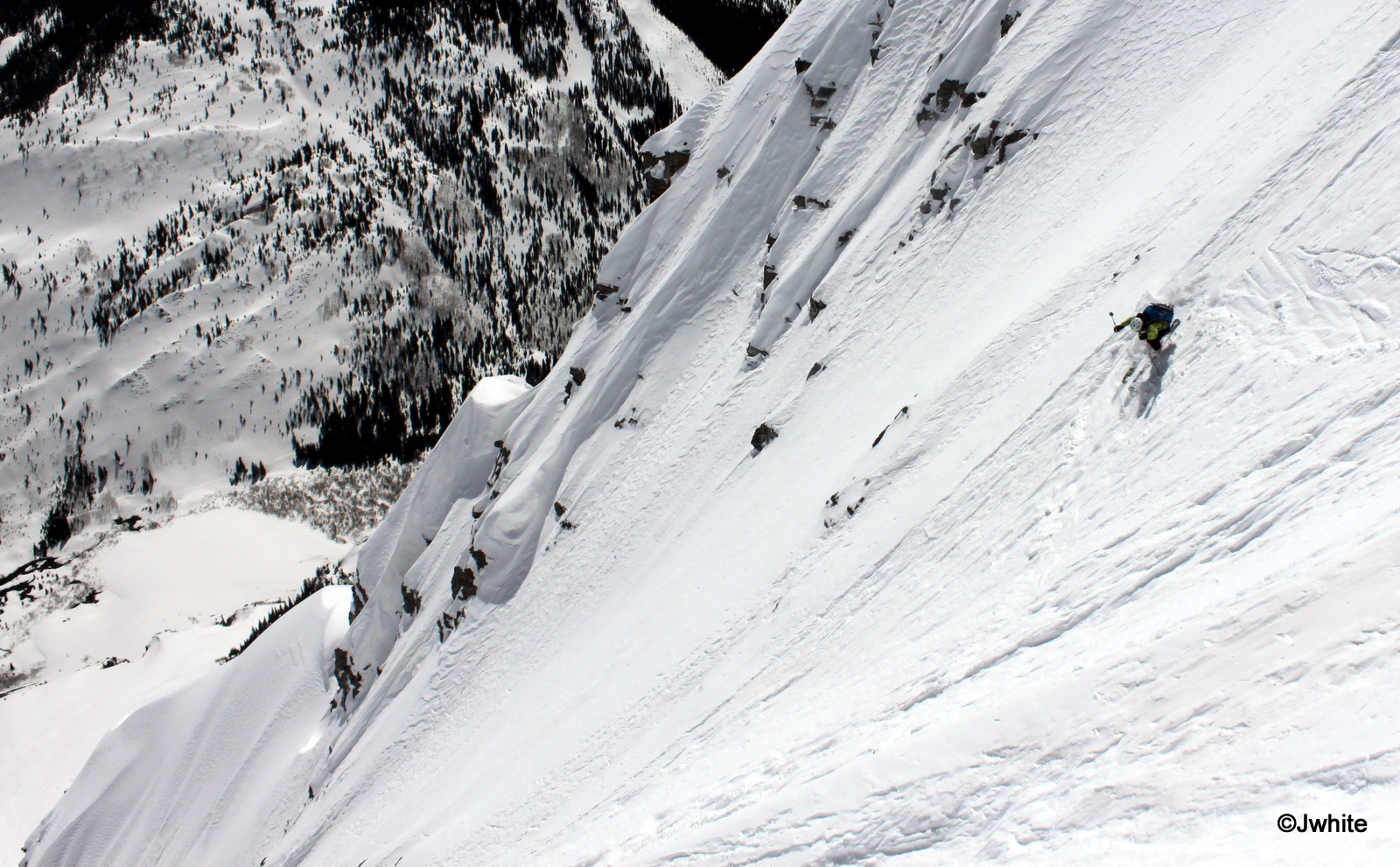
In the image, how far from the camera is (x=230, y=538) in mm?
74438

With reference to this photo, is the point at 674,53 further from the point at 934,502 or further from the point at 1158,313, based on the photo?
the point at 1158,313

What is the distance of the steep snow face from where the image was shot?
829cm

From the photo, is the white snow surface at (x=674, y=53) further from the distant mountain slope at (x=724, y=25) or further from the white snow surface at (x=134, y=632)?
the white snow surface at (x=134, y=632)

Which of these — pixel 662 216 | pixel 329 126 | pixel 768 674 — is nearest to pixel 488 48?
pixel 329 126

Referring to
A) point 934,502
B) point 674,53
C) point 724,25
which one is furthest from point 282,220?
point 934,502

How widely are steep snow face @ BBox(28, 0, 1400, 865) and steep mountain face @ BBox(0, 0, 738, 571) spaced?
5713 centimetres

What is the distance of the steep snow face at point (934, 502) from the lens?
27.2 feet

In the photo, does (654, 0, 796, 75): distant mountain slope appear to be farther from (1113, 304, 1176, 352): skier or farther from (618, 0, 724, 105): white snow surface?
(1113, 304, 1176, 352): skier

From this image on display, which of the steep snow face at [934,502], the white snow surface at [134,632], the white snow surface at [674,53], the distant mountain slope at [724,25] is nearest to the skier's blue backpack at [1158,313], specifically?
the steep snow face at [934,502]

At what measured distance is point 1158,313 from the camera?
1232 cm

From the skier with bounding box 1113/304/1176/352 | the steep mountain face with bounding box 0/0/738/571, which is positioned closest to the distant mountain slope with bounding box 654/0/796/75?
the steep mountain face with bounding box 0/0/738/571

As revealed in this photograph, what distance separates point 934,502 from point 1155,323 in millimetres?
5303

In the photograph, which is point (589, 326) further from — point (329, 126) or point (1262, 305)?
point (329, 126)

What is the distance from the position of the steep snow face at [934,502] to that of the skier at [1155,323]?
1.59 feet
